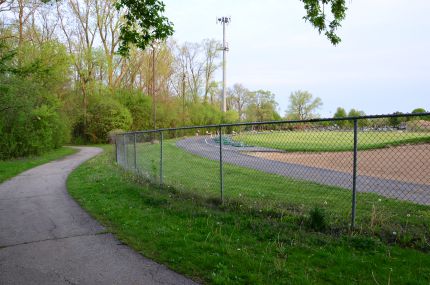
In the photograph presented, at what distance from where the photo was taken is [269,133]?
6867 mm

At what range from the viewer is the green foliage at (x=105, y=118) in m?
41.7

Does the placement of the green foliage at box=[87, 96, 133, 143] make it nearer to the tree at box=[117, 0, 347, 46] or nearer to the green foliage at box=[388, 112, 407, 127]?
→ the tree at box=[117, 0, 347, 46]

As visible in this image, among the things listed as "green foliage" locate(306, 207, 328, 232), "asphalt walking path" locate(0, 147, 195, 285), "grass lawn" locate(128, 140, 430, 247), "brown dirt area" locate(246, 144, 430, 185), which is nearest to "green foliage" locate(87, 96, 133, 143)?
"grass lawn" locate(128, 140, 430, 247)

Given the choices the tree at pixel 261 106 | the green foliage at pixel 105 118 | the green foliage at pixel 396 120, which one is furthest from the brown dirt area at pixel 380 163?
the tree at pixel 261 106

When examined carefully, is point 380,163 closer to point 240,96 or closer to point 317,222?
point 317,222

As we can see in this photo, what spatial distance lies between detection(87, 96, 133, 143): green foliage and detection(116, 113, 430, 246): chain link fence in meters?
29.2

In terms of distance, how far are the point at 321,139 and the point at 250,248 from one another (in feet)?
7.91

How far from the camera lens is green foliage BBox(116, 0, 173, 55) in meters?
9.27

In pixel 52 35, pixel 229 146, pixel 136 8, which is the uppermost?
pixel 52 35

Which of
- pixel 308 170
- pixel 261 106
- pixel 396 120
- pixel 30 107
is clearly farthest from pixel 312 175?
pixel 261 106

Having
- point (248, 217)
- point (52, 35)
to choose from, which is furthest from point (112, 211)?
point (52, 35)

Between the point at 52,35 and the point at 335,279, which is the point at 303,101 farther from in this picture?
the point at 335,279

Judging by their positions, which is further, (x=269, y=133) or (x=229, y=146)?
(x=229, y=146)

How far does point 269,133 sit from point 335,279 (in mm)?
3422
